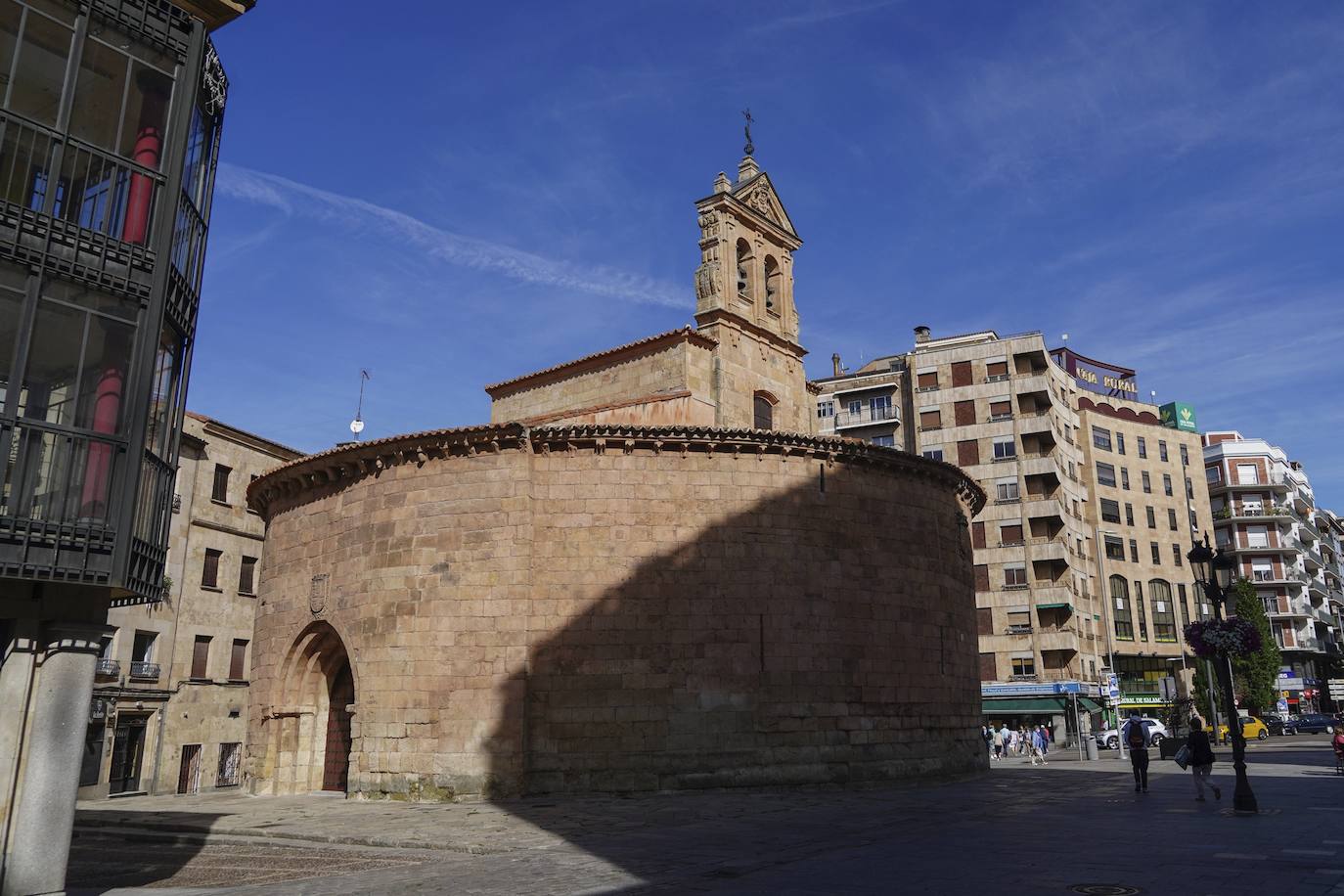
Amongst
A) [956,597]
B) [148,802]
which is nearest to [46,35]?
[148,802]

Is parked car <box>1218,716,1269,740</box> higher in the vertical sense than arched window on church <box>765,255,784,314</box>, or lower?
lower

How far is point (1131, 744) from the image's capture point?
19.0 m

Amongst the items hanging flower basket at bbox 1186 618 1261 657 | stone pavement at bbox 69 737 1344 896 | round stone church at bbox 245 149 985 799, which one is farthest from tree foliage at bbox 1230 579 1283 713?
hanging flower basket at bbox 1186 618 1261 657

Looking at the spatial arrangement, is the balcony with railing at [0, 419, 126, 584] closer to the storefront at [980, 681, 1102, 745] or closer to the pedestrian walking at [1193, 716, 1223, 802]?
→ the pedestrian walking at [1193, 716, 1223, 802]

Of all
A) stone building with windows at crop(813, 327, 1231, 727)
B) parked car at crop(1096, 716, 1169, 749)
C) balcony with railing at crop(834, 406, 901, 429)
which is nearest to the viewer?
parked car at crop(1096, 716, 1169, 749)

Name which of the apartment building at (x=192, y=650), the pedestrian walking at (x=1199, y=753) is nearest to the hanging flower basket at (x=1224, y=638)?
the pedestrian walking at (x=1199, y=753)

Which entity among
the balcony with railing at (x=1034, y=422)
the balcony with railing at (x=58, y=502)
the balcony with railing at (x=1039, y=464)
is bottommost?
the balcony with railing at (x=58, y=502)

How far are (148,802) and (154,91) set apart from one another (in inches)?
757

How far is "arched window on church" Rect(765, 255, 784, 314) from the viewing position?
3131cm

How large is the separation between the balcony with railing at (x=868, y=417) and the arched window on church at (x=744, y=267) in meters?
30.3

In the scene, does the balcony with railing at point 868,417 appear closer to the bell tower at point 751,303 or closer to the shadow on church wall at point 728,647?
the bell tower at point 751,303

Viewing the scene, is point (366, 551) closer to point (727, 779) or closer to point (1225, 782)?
point (727, 779)

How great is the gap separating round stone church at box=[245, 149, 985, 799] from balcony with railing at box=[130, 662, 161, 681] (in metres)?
10.3

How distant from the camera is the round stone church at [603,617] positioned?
756 inches
